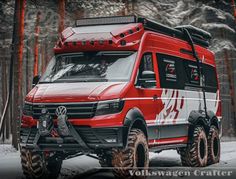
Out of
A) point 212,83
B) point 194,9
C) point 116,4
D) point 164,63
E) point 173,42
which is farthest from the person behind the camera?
point 194,9

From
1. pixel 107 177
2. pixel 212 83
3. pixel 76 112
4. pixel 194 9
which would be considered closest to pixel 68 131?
pixel 76 112

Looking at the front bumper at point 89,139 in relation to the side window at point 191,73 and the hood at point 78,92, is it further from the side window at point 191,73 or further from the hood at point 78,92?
the side window at point 191,73

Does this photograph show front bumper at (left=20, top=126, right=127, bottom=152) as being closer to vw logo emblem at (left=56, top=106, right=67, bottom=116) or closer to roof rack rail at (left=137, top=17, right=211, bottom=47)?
vw logo emblem at (left=56, top=106, right=67, bottom=116)

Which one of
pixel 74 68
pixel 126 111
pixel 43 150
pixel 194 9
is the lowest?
pixel 43 150

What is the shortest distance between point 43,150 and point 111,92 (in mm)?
1655

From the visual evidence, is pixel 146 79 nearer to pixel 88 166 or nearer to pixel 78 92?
pixel 78 92

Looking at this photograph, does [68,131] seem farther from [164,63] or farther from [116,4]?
[116,4]

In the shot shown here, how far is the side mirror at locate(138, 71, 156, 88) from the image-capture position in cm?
1042

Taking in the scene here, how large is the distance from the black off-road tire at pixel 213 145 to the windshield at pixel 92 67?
4.85 meters

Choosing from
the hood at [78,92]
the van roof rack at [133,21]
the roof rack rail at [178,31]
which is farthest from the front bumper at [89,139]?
the roof rack rail at [178,31]

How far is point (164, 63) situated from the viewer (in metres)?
12.1

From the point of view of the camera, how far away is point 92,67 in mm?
10672

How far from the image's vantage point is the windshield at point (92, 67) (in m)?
10.4

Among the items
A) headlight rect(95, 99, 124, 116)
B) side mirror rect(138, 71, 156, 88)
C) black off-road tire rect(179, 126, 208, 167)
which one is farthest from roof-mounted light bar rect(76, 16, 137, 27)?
black off-road tire rect(179, 126, 208, 167)
